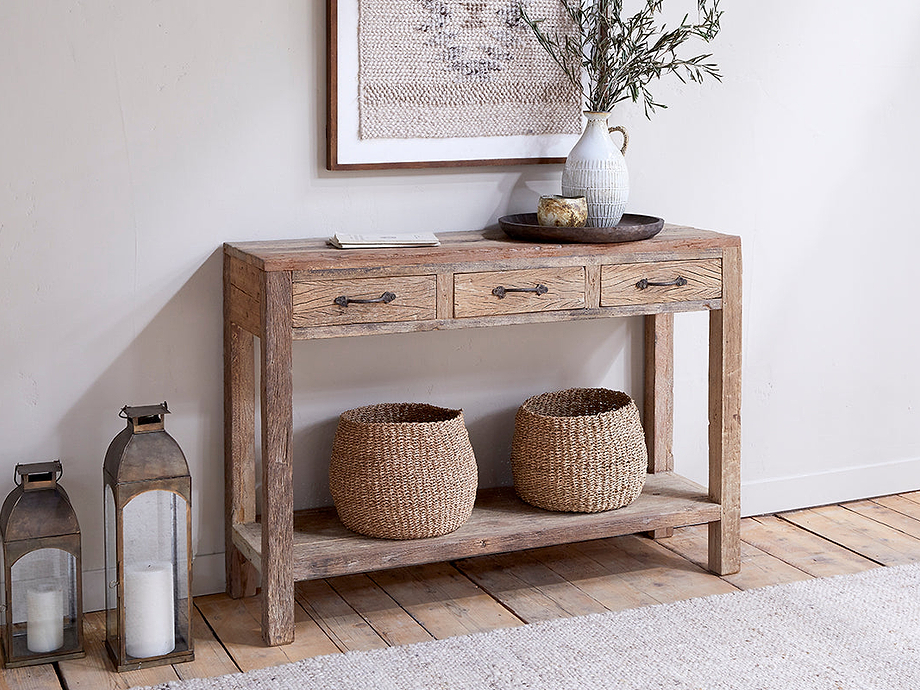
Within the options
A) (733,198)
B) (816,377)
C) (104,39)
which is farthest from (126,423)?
(816,377)

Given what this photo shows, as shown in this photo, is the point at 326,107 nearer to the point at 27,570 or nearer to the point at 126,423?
the point at 126,423

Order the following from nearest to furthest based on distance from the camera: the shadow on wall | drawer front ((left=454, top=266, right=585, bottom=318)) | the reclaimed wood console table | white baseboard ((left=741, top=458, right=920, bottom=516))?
the reclaimed wood console table, drawer front ((left=454, top=266, right=585, bottom=318)), the shadow on wall, white baseboard ((left=741, top=458, right=920, bottom=516))

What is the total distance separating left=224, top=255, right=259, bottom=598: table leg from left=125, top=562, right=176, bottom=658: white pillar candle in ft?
1.10

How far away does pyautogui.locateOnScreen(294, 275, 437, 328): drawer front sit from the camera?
8.09 ft

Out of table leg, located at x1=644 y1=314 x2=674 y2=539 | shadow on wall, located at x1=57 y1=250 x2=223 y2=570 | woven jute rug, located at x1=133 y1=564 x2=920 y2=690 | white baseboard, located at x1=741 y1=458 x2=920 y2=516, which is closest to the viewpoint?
woven jute rug, located at x1=133 y1=564 x2=920 y2=690

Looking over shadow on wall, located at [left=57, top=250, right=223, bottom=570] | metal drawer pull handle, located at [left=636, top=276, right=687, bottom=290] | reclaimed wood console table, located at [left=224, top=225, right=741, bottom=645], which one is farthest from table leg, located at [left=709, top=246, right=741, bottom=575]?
shadow on wall, located at [left=57, top=250, right=223, bottom=570]

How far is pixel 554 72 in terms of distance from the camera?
9.81 feet

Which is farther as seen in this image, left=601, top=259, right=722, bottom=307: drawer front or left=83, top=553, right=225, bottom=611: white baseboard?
left=83, top=553, right=225, bottom=611: white baseboard

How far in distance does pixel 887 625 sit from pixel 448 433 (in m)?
Result: 1.11

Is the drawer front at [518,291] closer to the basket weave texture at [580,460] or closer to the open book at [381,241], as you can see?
the open book at [381,241]

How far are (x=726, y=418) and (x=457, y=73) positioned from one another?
111 cm

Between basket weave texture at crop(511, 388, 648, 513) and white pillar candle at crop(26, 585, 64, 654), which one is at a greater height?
basket weave texture at crop(511, 388, 648, 513)

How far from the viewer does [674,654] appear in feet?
8.24

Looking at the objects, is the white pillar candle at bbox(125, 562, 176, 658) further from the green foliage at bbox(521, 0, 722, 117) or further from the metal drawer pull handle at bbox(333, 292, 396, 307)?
the green foliage at bbox(521, 0, 722, 117)
